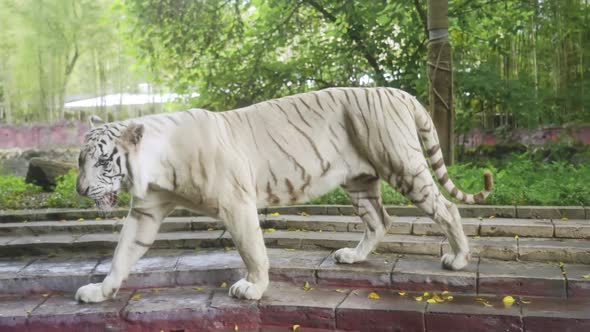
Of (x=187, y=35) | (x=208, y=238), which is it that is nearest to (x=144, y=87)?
(x=187, y=35)

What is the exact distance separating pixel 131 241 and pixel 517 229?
2890 millimetres

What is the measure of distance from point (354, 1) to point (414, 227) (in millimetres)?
5432

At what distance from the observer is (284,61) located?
10766 millimetres

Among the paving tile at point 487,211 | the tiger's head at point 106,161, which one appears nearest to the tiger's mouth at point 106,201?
the tiger's head at point 106,161

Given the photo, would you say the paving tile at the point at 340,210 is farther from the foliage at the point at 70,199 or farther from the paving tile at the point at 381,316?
Answer: the paving tile at the point at 381,316

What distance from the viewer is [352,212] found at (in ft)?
Result: 19.1

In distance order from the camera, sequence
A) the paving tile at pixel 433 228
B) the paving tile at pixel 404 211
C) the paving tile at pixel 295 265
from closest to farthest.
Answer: the paving tile at pixel 295 265 → the paving tile at pixel 433 228 → the paving tile at pixel 404 211

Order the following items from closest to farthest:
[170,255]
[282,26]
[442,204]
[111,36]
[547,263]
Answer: [442,204] < [547,263] < [170,255] < [282,26] < [111,36]

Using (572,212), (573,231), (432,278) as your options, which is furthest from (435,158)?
(572,212)

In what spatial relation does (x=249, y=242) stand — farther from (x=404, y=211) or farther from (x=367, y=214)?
(x=404, y=211)

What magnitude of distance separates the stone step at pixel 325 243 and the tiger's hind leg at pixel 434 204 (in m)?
0.50

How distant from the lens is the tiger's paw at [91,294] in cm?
392

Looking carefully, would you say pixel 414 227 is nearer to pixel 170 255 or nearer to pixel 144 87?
pixel 170 255

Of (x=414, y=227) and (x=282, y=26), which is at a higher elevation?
(x=282, y=26)
